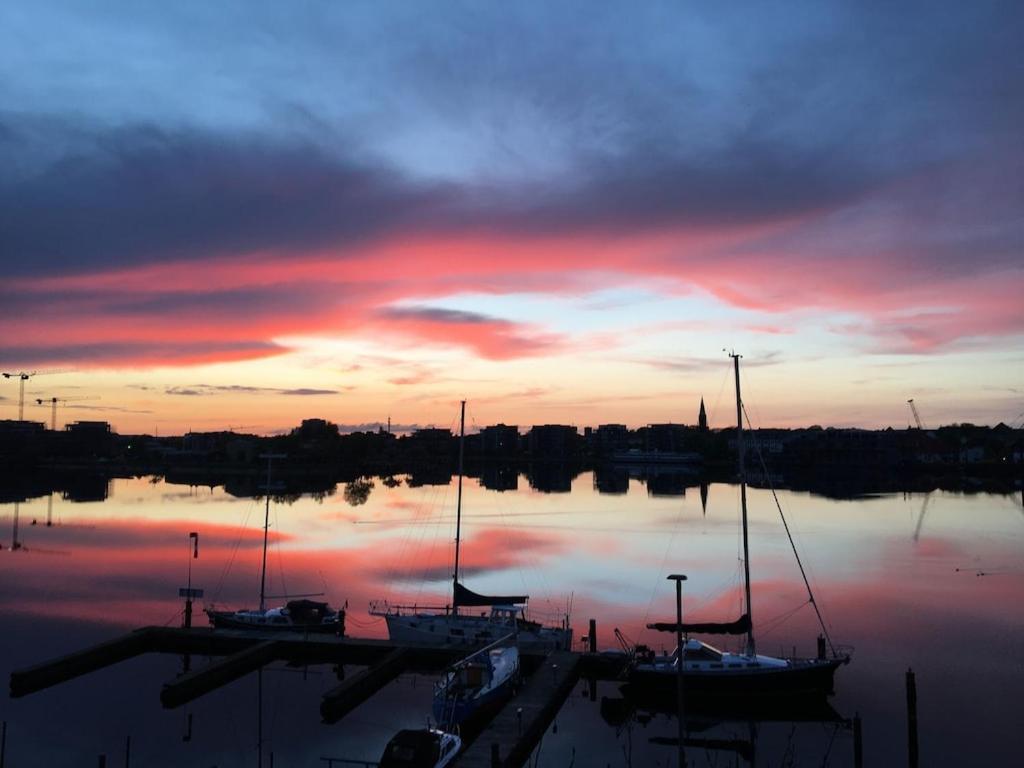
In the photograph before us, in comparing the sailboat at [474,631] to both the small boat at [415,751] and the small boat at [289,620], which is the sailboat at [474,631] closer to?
the small boat at [289,620]

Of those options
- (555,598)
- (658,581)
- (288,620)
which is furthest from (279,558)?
(658,581)

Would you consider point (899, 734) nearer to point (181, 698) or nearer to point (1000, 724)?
point (1000, 724)

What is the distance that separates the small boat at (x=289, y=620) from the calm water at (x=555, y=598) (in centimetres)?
420

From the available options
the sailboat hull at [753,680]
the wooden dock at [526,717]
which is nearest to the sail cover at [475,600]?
the wooden dock at [526,717]

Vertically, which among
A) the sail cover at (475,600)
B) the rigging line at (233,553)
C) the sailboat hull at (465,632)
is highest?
the sail cover at (475,600)

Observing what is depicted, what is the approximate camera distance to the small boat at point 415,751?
23547 millimetres

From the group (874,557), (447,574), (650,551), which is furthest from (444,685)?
(874,557)

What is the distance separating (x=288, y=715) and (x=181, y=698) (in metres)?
4.53

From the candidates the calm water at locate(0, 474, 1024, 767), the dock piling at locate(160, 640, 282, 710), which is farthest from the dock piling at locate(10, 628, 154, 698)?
the dock piling at locate(160, 640, 282, 710)

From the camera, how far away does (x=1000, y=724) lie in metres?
33.2

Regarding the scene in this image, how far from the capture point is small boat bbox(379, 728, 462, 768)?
23.5 meters

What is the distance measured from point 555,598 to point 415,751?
37615 millimetres

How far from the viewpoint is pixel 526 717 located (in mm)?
29812

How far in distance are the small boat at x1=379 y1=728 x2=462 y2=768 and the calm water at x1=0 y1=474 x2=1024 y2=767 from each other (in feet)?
18.0
